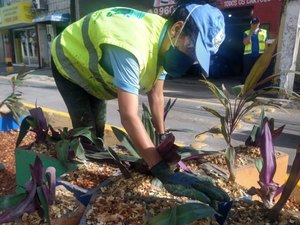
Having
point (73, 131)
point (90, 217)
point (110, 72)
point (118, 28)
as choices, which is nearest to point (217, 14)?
point (118, 28)

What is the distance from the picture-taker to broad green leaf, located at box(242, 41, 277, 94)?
5.47 feet

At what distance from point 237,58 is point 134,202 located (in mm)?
11437

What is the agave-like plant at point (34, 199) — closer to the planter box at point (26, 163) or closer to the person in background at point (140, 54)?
the person in background at point (140, 54)

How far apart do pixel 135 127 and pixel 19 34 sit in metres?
23.6

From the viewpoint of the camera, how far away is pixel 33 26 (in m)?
20.5

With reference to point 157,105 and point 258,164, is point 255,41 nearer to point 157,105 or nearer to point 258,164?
point 157,105

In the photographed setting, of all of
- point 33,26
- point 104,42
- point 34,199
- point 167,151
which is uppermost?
point 104,42

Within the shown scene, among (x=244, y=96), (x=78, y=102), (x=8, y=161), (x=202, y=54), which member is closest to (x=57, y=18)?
(x=8, y=161)

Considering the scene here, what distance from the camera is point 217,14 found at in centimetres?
158

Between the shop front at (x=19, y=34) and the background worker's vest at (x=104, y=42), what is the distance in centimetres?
1817

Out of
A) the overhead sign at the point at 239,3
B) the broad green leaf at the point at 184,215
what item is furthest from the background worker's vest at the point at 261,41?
the broad green leaf at the point at 184,215

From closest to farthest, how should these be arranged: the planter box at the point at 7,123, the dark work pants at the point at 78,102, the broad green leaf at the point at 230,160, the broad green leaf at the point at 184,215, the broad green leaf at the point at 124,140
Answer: the broad green leaf at the point at 184,215 → the broad green leaf at the point at 230,160 → the broad green leaf at the point at 124,140 → the dark work pants at the point at 78,102 → the planter box at the point at 7,123

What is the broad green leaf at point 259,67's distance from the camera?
1.67 metres

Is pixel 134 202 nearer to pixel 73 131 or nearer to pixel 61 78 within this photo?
pixel 73 131
